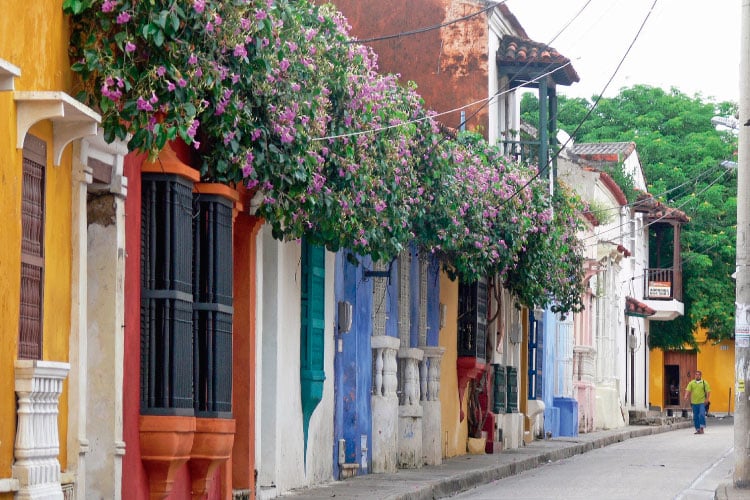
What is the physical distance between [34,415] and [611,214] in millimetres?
36498

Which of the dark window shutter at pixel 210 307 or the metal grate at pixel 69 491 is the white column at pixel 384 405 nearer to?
the dark window shutter at pixel 210 307

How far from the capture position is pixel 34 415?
9227 mm

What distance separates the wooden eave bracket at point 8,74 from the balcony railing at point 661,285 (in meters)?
42.5

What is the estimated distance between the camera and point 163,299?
11734 mm

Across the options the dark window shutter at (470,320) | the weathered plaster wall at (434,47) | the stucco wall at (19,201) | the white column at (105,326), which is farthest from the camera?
the weathered plaster wall at (434,47)

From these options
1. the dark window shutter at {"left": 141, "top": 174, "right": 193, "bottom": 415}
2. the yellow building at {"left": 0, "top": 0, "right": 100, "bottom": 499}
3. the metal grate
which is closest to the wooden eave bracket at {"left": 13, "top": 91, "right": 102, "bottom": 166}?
the yellow building at {"left": 0, "top": 0, "right": 100, "bottom": 499}

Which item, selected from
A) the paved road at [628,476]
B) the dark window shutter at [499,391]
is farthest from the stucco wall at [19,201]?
the dark window shutter at [499,391]

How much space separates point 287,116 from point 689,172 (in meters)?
42.0

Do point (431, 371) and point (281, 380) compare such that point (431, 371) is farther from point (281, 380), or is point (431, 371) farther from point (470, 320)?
point (281, 380)

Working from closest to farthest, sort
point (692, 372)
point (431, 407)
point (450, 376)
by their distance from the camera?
point (431, 407) → point (450, 376) → point (692, 372)

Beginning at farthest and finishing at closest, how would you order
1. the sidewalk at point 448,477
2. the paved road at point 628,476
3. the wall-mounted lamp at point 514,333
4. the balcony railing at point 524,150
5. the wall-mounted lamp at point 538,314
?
1. the wall-mounted lamp at point 538,314
2. the wall-mounted lamp at point 514,333
3. the balcony railing at point 524,150
4. the paved road at point 628,476
5. the sidewalk at point 448,477

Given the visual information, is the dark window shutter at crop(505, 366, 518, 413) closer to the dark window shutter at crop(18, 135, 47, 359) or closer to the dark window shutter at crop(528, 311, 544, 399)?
the dark window shutter at crop(528, 311, 544, 399)

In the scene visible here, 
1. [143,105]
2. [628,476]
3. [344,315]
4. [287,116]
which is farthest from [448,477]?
[143,105]

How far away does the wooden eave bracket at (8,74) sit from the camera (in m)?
8.38
